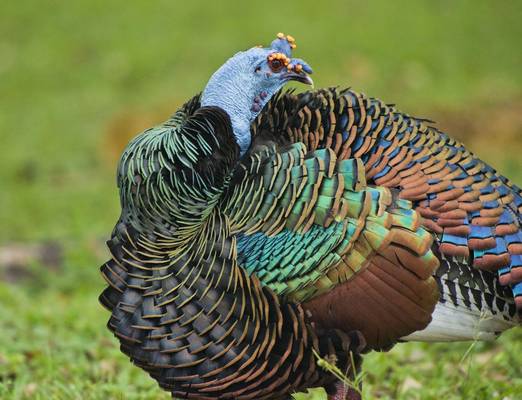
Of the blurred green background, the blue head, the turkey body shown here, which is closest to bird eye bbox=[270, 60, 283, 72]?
the blue head

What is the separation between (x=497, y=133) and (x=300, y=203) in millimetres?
8700

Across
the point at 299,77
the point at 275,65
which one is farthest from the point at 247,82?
the point at 299,77

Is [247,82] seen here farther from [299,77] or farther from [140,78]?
[140,78]

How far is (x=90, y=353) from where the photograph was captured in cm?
478

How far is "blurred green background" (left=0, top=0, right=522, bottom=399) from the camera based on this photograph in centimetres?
859

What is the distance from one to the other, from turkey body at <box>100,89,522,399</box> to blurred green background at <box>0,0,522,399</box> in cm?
318

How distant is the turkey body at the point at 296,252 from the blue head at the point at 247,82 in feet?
0.25

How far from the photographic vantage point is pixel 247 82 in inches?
132

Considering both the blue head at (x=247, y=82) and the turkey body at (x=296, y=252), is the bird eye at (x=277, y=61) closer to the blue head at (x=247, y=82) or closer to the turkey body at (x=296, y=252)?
the blue head at (x=247, y=82)

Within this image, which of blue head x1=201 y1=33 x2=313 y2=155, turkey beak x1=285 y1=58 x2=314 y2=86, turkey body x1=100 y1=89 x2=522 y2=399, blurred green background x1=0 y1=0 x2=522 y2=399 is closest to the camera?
turkey body x1=100 y1=89 x2=522 y2=399

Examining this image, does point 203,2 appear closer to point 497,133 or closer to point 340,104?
point 497,133

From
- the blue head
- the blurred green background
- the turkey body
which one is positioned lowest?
the turkey body

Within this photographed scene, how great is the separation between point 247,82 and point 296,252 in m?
0.72

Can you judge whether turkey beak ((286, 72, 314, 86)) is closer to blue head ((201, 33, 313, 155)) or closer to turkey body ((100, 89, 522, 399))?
blue head ((201, 33, 313, 155))
